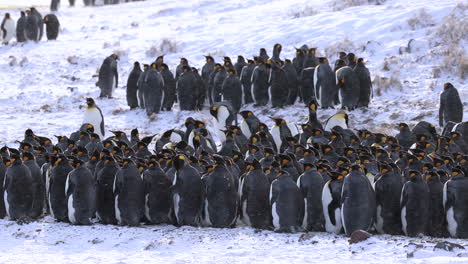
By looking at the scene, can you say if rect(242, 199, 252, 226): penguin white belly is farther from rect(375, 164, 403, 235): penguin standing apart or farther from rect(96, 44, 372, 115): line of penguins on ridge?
rect(96, 44, 372, 115): line of penguins on ridge

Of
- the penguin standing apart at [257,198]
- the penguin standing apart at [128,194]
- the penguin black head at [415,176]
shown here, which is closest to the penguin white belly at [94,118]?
the penguin standing apart at [128,194]

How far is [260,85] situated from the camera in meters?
17.1

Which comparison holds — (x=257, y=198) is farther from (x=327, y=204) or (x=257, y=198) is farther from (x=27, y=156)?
(x=27, y=156)

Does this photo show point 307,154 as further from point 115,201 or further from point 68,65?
point 68,65

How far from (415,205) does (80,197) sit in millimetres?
4079

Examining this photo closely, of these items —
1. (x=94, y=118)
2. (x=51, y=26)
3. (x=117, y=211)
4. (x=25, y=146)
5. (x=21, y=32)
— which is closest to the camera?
(x=117, y=211)

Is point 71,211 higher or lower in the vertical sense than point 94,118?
lower

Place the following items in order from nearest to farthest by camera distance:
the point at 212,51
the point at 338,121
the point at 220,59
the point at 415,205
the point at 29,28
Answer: the point at 415,205, the point at 338,121, the point at 220,59, the point at 212,51, the point at 29,28

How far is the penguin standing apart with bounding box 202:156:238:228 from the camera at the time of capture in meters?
9.88

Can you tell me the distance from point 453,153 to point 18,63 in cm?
1474

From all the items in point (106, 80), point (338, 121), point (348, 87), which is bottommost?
point (338, 121)

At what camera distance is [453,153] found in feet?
37.2

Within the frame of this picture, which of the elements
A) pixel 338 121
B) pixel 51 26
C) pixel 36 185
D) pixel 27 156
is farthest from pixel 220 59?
pixel 36 185

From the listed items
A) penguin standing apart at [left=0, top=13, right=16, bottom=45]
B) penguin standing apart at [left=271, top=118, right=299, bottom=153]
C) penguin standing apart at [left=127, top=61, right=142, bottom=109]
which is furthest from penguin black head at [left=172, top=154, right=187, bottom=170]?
penguin standing apart at [left=0, top=13, right=16, bottom=45]
